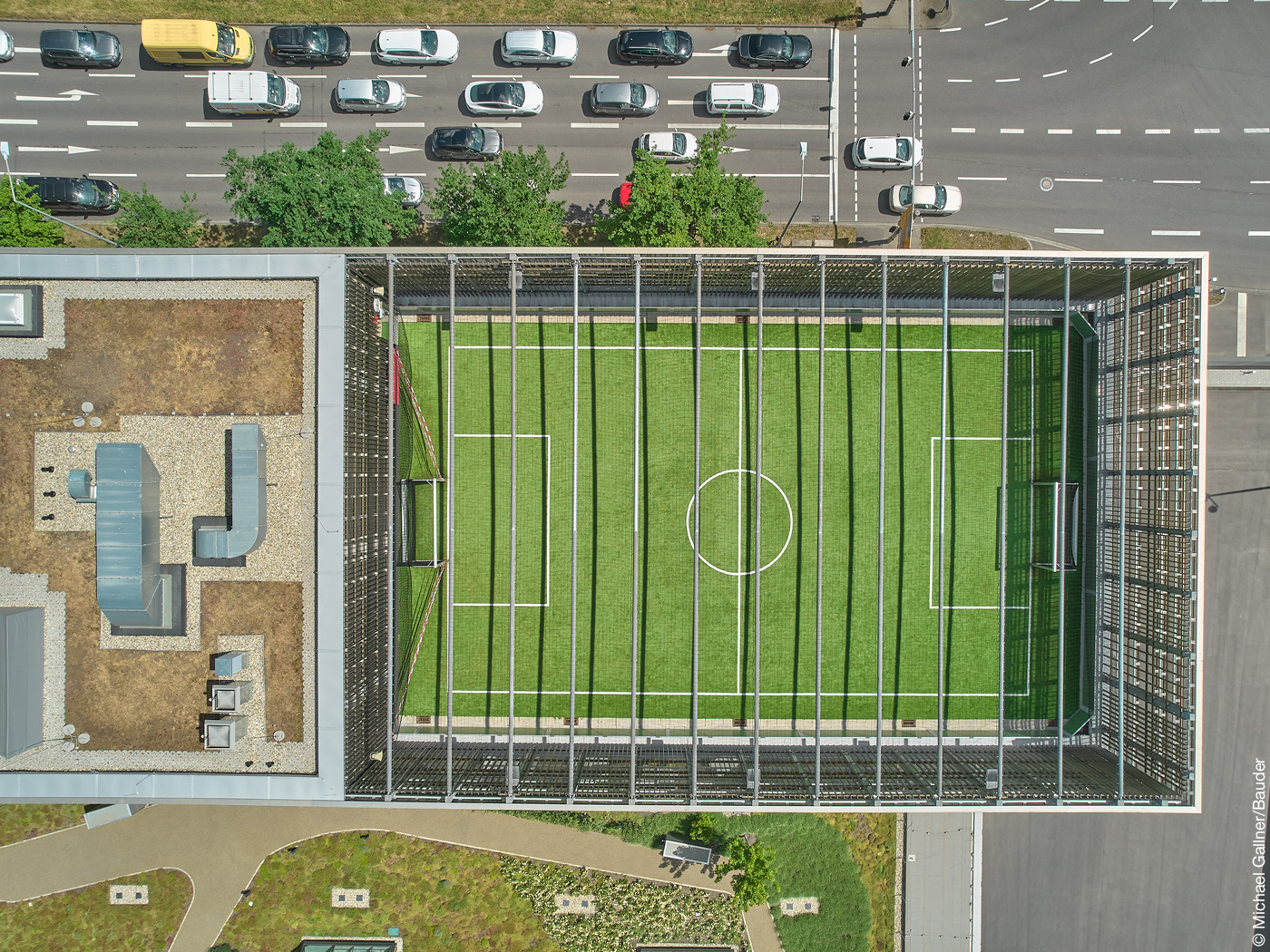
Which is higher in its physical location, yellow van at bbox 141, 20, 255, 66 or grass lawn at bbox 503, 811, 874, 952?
yellow van at bbox 141, 20, 255, 66

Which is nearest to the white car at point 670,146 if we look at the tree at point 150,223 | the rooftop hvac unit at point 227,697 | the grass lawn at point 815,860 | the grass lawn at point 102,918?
the tree at point 150,223

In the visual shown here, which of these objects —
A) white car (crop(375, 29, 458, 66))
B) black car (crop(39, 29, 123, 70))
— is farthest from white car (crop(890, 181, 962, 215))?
black car (crop(39, 29, 123, 70))

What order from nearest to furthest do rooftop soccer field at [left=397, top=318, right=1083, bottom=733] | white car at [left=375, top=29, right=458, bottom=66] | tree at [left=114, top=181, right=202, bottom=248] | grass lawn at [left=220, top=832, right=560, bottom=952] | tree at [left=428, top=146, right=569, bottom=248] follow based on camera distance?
tree at [left=428, top=146, right=569, bottom=248], rooftop soccer field at [left=397, top=318, right=1083, bottom=733], tree at [left=114, top=181, right=202, bottom=248], grass lawn at [left=220, top=832, right=560, bottom=952], white car at [left=375, top=29, right=458, bottom=66]

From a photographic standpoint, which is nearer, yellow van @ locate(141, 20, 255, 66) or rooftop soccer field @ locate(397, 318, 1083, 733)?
rooftop soccer field @ locate(397, 318, 1083, 733)

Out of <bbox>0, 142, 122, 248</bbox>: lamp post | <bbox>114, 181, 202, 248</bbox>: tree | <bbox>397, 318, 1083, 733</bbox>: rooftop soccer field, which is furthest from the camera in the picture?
<bbox>114, 181, 202, 248</bbox>: tree

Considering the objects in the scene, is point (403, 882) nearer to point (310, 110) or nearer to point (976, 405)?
point (976, 405)

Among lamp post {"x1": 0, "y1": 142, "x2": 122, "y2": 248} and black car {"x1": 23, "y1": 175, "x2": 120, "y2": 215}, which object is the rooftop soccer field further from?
black car {"x1": 23, "y1": 175, "x2": 120, "y2": 215}

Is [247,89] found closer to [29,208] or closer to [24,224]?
[29,208]
